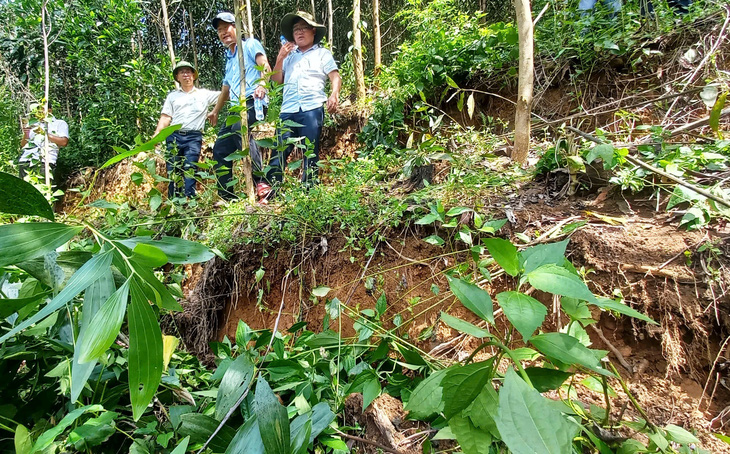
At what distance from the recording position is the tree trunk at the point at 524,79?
199 centimetres

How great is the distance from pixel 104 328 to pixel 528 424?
2.12 ft

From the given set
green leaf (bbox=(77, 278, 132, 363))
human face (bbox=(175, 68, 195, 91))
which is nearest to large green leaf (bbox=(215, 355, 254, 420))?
green leaf (bbox=(77, 278, 132, 363))

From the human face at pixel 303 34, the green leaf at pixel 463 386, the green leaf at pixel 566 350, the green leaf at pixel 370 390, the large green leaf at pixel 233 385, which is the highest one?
the human face at pixel 303 34

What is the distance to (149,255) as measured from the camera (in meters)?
0.61

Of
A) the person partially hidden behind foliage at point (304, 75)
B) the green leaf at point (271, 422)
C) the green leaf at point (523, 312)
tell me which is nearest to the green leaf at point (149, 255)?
the green leaf at point (271, 422)

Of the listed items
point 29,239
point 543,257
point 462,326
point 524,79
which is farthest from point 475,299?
point 524,79

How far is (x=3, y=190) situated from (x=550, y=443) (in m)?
0.96

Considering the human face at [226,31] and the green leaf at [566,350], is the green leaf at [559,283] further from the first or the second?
the human face at [226,31]

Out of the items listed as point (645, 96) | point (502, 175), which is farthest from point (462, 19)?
point (502, 175)

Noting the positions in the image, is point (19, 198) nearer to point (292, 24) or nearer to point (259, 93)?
point (259, 93)

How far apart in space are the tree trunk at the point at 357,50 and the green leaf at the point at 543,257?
13.4ft

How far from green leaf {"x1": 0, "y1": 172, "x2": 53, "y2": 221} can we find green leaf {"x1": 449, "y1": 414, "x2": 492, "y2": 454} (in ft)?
2.72

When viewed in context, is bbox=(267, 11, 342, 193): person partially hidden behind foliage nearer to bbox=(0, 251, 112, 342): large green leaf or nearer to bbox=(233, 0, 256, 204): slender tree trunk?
bbox=(233, 0, 256, 204): slender tree trunk

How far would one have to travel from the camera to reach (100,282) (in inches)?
26.0
